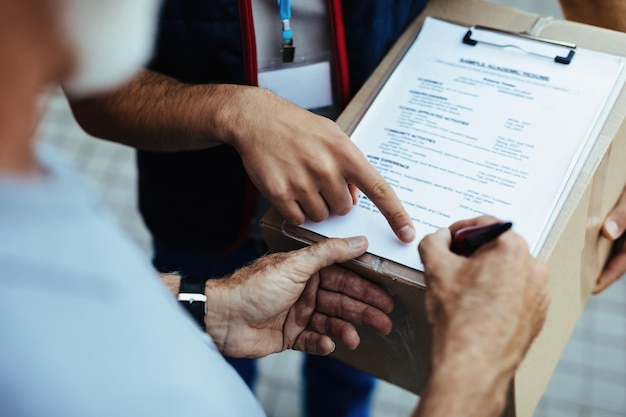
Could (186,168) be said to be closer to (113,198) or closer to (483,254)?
(483,254)

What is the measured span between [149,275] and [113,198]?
1755 millimetres

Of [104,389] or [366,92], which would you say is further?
[366,92]

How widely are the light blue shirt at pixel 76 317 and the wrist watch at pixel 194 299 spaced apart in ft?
1.31

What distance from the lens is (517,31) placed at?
0.98m

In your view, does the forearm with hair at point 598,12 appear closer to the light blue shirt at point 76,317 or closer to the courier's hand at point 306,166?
the courier's hand at point 306,166

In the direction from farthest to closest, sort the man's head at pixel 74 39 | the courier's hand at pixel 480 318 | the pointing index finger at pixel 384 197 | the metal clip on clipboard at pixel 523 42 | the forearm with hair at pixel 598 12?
the forearm with hair at pixel 598 12 → the metal clip on clipboard at pixel 523 42 → the pointing index finger at pixel 384 197 → the courier's hand at pixel 480 318 → the man's head at pixel 74 39

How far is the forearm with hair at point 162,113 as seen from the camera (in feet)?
2.96

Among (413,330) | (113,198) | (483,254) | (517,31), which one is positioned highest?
(517,31)

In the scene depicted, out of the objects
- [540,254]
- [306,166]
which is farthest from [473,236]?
[306,166]

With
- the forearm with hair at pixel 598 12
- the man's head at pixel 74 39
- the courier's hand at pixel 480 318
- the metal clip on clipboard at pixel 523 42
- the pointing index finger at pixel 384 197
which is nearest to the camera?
the man's head at pixel 74 39

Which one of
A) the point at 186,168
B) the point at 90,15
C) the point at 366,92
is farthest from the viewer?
the point at 186,168

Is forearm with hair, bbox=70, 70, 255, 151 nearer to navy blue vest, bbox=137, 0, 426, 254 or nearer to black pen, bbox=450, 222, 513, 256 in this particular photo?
navy blue vest, bbox=137, 0, 426, 254

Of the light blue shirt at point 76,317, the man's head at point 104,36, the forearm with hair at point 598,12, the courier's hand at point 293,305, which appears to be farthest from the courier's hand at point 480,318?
the forearm with hair at point 598,12

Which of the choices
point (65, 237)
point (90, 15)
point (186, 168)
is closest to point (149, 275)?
point (65, 237)
